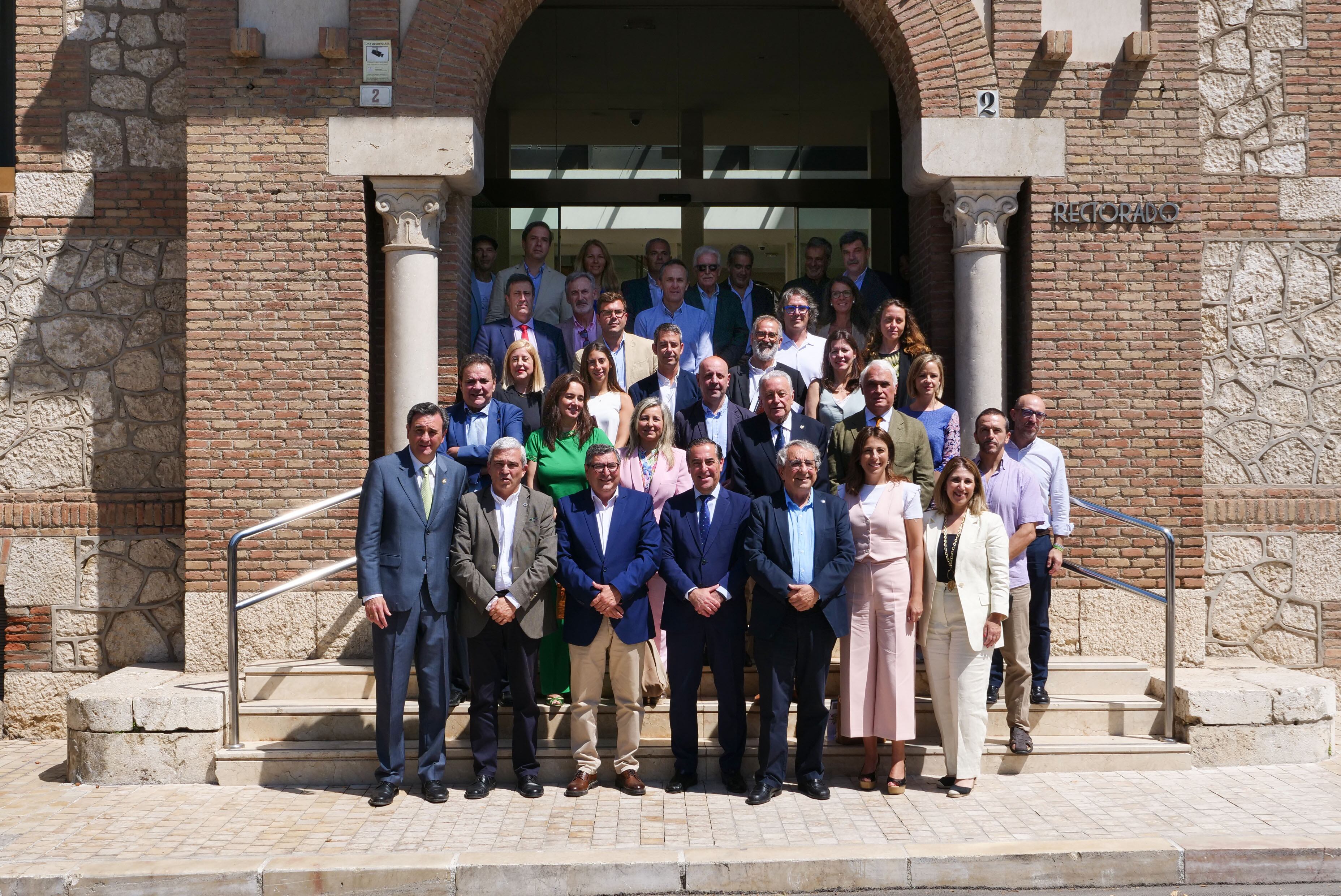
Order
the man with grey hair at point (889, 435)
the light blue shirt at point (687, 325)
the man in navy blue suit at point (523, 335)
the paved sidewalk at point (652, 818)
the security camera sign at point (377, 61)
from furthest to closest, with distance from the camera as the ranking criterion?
the light blue shirt at point (687, 325) < the security camera sign at point (377, 61) < the man in navy blue suit at point (523, 335) < the man with grey hair at point (889, 435) < the paved sidewalk at point (652, 818)

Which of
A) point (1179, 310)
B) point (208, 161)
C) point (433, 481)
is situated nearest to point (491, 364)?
point (433, 481)

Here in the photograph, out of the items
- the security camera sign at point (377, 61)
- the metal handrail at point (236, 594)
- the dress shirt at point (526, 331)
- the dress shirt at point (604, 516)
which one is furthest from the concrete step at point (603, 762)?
the security camera sign at point (377, 61)

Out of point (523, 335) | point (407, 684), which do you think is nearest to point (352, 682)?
point (407, 684)

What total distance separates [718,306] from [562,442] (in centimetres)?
257

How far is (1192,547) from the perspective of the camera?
27.7 ft

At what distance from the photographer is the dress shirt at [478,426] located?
7.03m

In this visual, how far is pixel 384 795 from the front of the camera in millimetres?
6312

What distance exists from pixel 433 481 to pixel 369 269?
2845mm

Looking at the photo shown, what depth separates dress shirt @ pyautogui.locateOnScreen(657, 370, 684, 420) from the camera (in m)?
7.50

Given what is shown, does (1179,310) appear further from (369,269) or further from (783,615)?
(369,269)

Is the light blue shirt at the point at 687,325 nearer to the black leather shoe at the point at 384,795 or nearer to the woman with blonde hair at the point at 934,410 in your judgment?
the woman with blonde hair at the point at 934,410

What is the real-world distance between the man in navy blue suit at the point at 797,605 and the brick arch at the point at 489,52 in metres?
3.72

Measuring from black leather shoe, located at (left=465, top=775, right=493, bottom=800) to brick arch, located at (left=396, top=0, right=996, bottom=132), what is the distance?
4876 millimetres

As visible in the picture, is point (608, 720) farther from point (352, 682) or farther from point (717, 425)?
point (717, 425)
